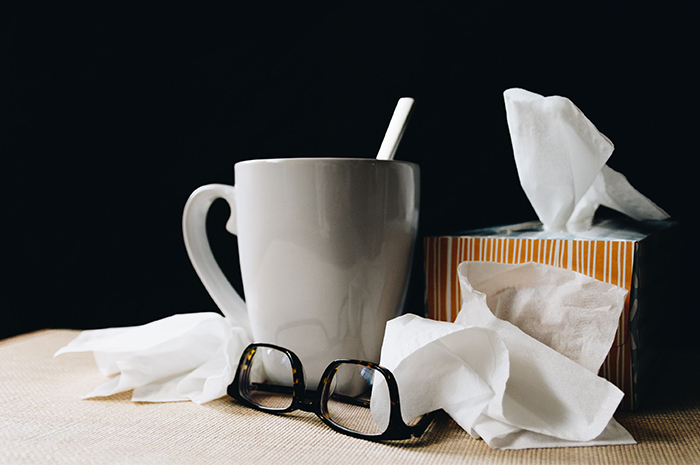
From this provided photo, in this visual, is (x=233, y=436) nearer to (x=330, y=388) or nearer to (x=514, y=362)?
(x=330, y=388)

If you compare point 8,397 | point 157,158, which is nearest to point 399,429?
point 8,397

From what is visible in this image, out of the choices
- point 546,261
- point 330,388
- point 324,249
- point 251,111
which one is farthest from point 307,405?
point 251,111

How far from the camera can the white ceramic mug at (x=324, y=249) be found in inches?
18.1

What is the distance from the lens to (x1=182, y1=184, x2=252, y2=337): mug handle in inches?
21.2

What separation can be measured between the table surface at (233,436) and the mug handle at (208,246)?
10 cm

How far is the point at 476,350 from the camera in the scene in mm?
407

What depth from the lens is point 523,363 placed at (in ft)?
1.34

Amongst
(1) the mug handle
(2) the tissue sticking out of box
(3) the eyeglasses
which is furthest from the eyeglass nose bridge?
(2) the tissue sticking out of box

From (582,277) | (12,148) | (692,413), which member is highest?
(12,148)

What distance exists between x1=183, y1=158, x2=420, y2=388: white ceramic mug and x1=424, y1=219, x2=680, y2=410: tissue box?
0.13 feet

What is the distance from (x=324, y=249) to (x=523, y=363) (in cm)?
18

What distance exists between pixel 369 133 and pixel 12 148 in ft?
1.66

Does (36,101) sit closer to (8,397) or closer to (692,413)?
(8,397)

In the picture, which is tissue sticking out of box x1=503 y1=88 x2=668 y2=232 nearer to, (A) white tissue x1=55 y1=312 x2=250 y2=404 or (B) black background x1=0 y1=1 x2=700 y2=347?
(B) black background x1=0 y1=1 x2=700 y2=347
